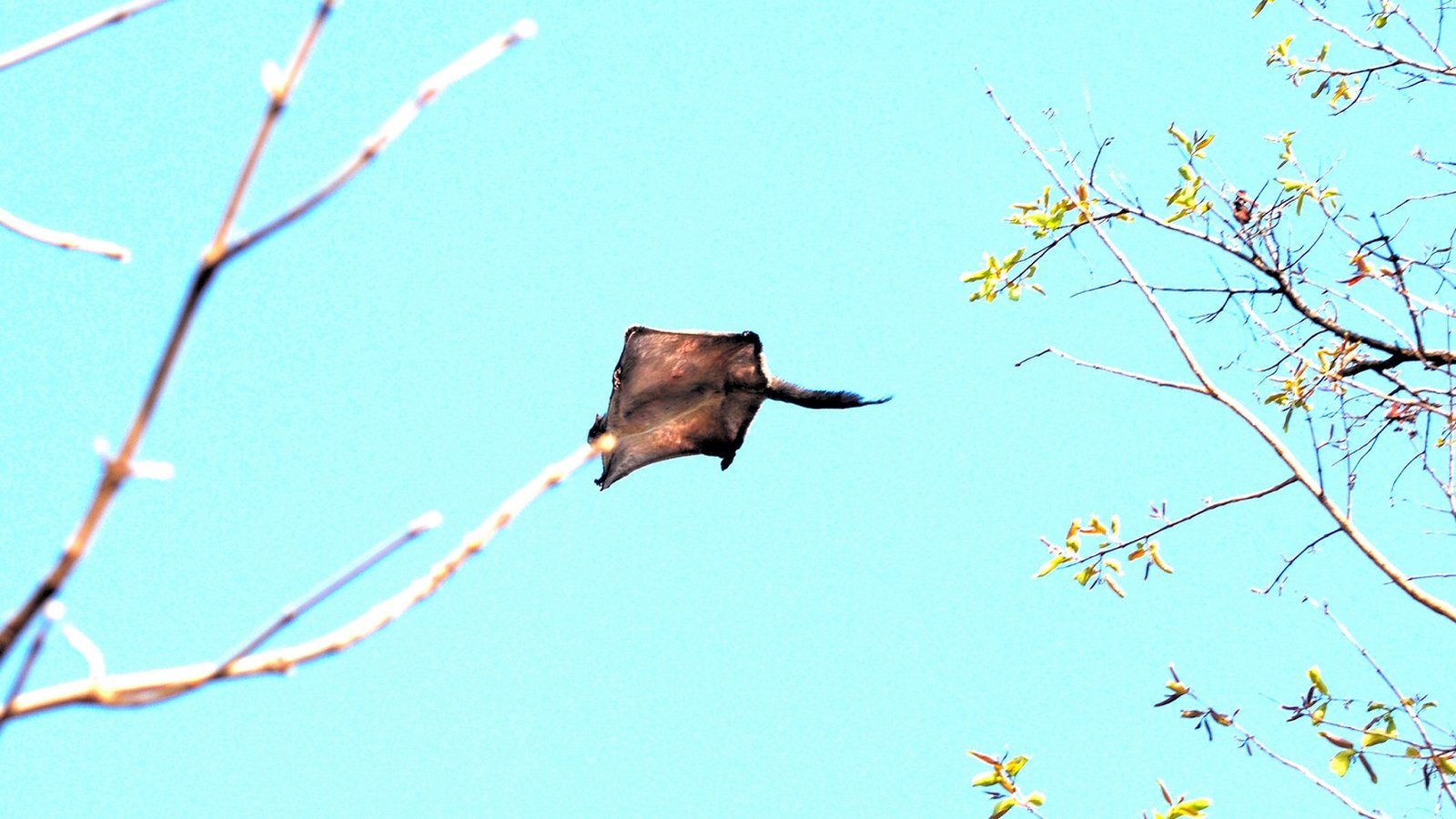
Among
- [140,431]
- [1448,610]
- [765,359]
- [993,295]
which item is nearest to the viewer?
[140,431]

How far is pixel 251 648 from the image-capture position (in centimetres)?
152

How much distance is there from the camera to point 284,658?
1.60m

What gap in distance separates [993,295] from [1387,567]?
2739mm

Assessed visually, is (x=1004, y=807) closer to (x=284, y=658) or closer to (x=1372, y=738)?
(x=1372, y=738)

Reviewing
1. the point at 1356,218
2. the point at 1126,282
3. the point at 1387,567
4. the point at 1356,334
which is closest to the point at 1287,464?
the point at 1387,567

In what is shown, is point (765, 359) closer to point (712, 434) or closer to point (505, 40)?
point (712, 434)

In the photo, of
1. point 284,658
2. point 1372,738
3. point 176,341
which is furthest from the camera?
point 1372,738

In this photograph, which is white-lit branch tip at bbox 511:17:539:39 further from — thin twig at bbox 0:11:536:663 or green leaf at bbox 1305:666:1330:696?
green leaf at bbox 1305:666:1330:696

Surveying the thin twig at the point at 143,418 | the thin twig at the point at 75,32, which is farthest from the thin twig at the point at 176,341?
the thin twig at the point at 75,32

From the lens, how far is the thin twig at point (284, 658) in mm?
1517

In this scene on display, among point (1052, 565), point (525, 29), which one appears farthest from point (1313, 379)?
point (525, 29)

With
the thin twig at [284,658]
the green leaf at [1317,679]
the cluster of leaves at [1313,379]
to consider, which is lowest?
the thin twig at [284,658]

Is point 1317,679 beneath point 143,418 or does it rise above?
above

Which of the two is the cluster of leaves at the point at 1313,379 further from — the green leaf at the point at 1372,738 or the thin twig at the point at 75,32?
the thin twig at the point at 75,32
